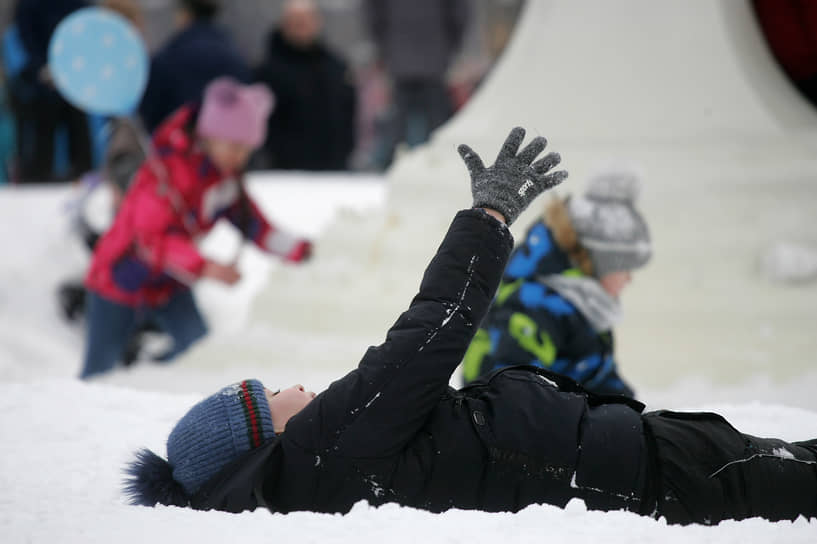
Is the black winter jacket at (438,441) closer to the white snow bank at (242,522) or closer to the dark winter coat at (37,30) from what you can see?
the white snow bank at (242,522)

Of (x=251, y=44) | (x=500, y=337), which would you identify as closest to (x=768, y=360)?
(x=500, y=337)

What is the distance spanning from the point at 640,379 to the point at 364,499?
6.89 feet

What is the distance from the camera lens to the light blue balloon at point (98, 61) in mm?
4621

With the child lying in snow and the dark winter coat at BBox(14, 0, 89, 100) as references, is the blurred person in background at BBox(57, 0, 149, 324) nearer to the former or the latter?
the dark winter coat at BBox(14, 0, 89, 100)

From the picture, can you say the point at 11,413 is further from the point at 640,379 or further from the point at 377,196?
the point at 377,196

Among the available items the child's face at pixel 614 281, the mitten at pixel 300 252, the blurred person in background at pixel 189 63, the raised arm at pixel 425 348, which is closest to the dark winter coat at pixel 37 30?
the blurred person in background at pixel 189 63

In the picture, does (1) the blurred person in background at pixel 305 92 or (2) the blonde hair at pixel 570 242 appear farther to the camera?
(1) the blurred person in background at pixel 305 92

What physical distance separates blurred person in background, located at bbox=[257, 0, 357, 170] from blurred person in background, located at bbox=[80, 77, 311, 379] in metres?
2.68

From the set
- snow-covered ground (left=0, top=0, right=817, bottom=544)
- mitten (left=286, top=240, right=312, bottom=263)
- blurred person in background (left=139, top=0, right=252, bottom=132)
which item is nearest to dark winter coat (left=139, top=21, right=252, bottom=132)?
blurred person in background (left=139, top=0, right=252, bottom=132)

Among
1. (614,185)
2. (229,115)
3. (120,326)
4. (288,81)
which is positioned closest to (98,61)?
(229,115)

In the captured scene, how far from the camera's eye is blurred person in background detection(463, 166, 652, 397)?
2.62 m

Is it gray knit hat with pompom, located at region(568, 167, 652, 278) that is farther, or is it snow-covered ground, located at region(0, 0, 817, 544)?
snow-covered ground, located at region(0, 0, 817, 544)

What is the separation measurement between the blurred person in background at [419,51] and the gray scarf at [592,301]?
3.96 meters

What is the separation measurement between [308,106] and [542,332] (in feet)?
15.1
